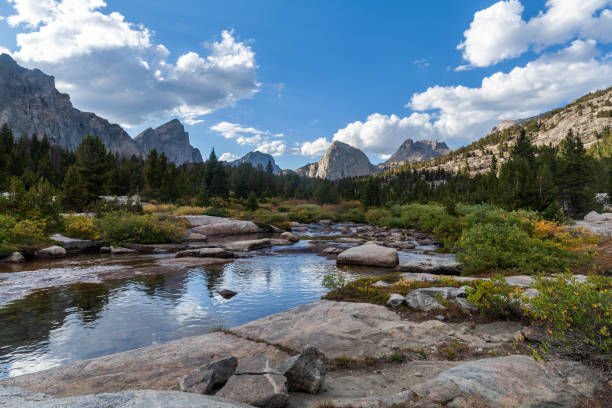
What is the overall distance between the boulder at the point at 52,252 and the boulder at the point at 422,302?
2071cm

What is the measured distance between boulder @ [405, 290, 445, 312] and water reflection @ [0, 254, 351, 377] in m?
4.15

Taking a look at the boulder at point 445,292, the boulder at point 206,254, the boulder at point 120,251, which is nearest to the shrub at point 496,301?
the boulder at point 445,292

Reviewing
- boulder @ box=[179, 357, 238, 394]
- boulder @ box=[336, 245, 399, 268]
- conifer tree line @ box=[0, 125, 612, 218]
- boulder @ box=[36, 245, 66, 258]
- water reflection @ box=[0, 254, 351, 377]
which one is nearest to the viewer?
boulder @ box=[179, 357, 238, 394]

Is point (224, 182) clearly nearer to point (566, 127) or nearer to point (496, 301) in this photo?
point (496, 301)

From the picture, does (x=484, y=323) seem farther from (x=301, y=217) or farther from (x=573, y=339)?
(x=301, y=217)

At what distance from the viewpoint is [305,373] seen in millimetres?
4445

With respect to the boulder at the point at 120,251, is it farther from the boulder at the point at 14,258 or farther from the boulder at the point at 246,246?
the boulder at the point at 246,246

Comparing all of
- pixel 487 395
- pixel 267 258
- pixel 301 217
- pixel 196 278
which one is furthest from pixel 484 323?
pixel 301 217

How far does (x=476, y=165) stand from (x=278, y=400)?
207 m

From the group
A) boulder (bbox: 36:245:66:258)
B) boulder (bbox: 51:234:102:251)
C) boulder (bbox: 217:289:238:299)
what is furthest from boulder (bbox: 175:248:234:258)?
boulder (bbox: 217:289:238:299)

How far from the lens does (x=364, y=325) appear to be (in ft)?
23.8

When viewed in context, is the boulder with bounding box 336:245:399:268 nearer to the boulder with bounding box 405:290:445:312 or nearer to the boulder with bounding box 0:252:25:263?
the boulder with bounding box 405:290:445:312

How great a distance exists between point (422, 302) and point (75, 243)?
2241 cm

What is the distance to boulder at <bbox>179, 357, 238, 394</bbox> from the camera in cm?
418
